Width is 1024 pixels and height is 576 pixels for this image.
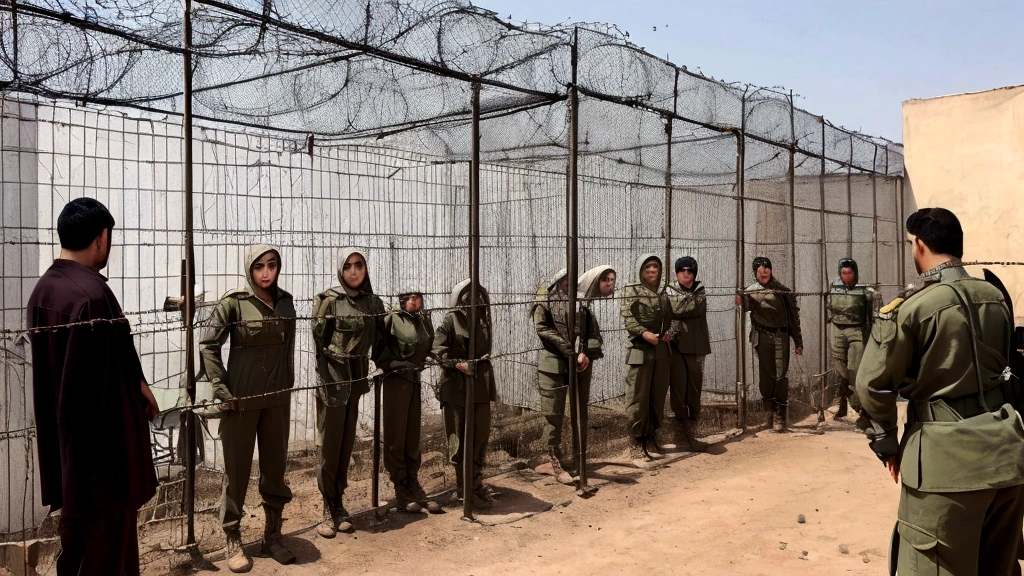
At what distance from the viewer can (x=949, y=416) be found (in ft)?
10.6

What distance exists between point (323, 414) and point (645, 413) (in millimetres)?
3357

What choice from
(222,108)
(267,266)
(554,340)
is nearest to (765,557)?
(554,340)

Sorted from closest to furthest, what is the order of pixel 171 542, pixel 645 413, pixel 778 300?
pixel 171 542
pixel 645 413
pixel 778 300

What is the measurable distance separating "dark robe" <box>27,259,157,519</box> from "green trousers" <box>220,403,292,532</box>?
1496mm

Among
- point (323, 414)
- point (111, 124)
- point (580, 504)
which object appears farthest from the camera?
point (111, 124)

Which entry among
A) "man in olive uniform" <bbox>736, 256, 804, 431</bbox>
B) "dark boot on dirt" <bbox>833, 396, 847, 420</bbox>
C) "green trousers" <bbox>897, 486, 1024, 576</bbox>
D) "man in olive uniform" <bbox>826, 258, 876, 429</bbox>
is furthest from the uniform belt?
"dark boot on dirt" <bbox>833, 396, 847, 420</bbox>

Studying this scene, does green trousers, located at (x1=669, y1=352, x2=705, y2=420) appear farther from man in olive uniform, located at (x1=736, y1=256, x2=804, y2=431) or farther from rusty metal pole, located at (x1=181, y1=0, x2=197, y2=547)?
rusty metal pole, located at (x1=181, y1=0, x2=197, y2=547)

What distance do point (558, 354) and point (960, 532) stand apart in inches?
149

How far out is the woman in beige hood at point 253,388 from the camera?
4742 millimetres

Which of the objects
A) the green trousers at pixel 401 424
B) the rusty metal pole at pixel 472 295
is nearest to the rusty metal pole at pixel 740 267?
the rusty metal pole at pixel 472 295

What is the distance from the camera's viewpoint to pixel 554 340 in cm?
645

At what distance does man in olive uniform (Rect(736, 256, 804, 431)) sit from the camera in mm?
8875

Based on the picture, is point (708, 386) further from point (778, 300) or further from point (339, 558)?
point (339, 558)

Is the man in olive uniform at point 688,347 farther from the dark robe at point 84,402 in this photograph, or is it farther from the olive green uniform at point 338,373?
the dark robe at point 84,402
